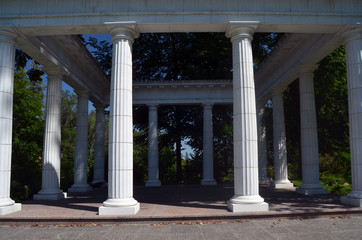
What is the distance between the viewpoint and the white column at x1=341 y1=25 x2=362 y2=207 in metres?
19.2

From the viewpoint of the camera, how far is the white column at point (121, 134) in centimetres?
Result: 1758

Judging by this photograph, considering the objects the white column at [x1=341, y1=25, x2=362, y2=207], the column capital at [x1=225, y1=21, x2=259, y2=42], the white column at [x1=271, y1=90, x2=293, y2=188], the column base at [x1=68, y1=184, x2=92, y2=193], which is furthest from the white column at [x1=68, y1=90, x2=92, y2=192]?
the white column at [x1=341, y1=25, x2=362, y2=207]

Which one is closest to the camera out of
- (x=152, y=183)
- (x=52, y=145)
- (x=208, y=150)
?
(x=52, y=145)

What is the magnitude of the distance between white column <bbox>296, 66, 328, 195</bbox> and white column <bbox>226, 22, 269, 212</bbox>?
34.5ft

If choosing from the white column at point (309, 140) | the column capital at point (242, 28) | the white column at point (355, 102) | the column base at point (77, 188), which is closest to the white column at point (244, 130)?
the column capital at point (242, 28)

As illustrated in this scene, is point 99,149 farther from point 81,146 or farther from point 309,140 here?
point 309,140

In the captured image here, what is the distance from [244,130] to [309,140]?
11464 mm

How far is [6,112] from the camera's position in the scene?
19078 millimetres

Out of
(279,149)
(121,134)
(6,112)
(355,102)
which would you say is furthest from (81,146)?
(355,102)

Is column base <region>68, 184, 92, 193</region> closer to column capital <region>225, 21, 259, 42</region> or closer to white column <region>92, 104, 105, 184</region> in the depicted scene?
white column <region>92, 104, 105, 184</region>

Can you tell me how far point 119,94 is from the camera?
18.6 metres

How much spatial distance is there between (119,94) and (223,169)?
130 ft

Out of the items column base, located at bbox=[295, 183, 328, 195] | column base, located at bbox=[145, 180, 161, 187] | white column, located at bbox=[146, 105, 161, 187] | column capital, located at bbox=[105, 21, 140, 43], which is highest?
column capital, located at bbox=[105, 21, 140, 43]

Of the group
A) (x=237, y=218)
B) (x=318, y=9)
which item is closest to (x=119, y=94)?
(x=237, y=218)
